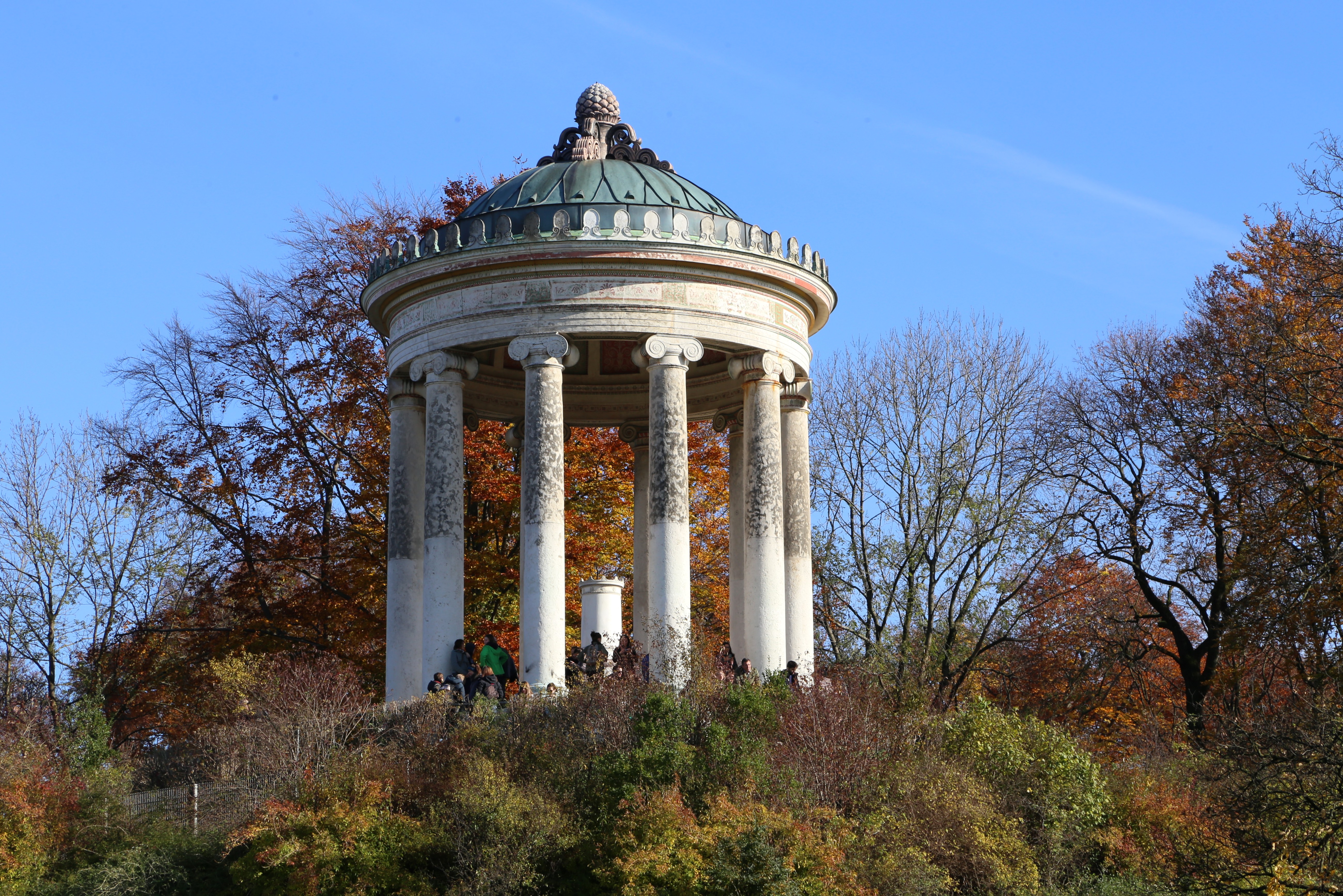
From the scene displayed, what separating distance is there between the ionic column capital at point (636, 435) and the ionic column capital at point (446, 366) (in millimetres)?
7996

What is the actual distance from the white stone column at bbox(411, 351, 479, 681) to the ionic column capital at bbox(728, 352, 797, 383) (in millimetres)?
6508

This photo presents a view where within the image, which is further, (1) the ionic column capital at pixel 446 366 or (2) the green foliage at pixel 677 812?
(1) the ionic column capital at pixel 446 366

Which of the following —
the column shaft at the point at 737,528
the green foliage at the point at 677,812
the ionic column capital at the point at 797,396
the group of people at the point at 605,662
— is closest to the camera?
the green foliage at the point at 677,812

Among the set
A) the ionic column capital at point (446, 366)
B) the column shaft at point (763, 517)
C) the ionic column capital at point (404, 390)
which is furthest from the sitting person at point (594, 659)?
the ionic column capital at point (404, 390)

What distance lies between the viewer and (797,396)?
38.9 m

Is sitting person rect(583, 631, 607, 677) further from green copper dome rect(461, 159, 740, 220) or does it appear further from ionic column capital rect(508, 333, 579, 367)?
green copper dome rect(461, 159, 740, 220)

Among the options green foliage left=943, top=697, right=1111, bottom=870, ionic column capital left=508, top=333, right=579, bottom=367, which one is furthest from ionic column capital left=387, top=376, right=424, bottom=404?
green foliage left=943, top=697, right=1111, bottom=870

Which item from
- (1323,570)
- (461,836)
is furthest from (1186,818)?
(461,836)

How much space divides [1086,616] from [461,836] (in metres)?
29.0

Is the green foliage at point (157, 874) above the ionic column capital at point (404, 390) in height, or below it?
below

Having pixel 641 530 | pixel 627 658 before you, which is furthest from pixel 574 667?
pixel 641 530

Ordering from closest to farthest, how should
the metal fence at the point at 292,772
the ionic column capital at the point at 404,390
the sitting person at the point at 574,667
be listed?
the metal fence at the point at 292,772, the sitting person at the point at 574,667, the ionic column capital at the point at 404,390

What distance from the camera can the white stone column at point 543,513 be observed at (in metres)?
33.8

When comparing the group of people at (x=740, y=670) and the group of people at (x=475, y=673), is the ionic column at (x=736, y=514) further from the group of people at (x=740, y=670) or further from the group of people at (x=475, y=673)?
the group of people at (x=475, y=673)
